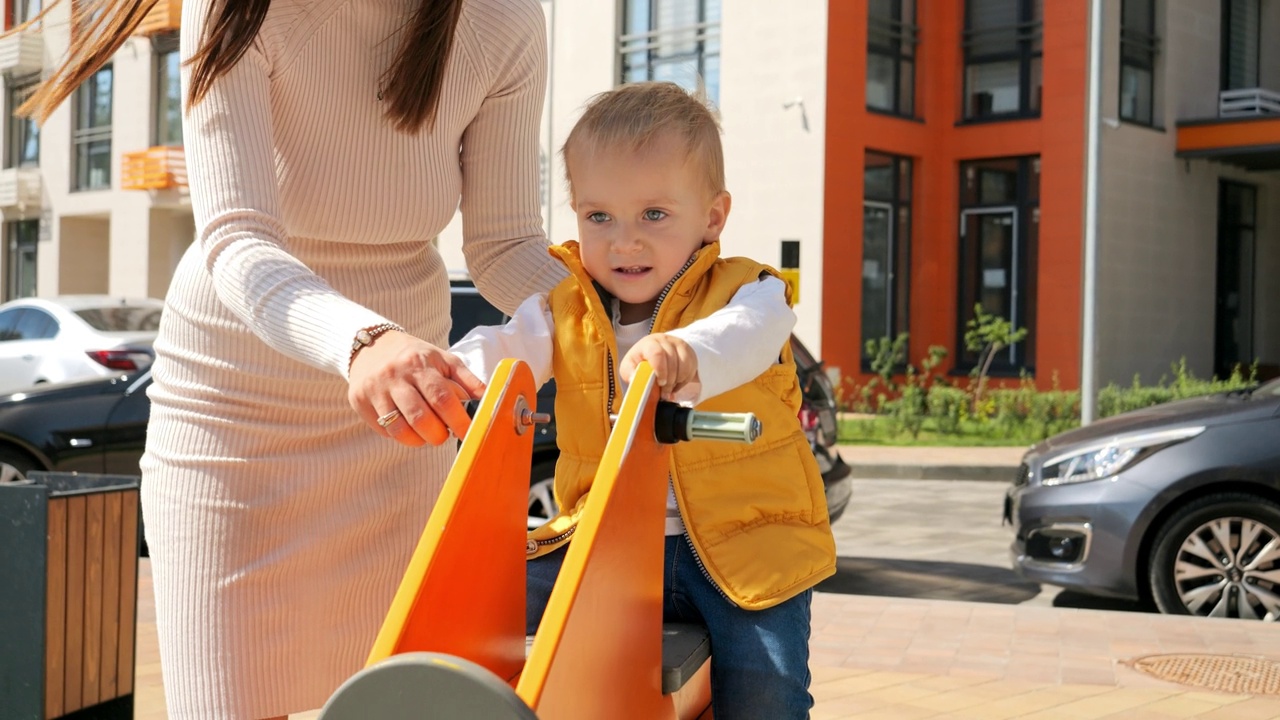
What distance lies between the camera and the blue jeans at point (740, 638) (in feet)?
6.77

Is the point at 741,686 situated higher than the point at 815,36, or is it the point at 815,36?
the point at 815,36

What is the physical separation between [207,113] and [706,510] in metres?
0.92

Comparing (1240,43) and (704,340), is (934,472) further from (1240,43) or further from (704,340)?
(1240,43)

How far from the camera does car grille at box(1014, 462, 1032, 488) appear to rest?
24.2 feet

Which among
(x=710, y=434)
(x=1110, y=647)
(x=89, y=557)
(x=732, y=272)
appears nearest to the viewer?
(x=710, y=434)

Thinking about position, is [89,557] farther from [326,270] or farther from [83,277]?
[83,277]

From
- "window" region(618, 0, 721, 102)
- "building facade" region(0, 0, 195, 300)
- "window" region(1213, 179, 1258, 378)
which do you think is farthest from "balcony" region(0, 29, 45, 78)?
"window" region(1213, 179, 1258, 378)

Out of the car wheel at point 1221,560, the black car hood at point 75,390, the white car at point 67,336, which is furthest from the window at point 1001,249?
the black car hood at point 75,390

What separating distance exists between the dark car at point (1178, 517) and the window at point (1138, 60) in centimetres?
1636

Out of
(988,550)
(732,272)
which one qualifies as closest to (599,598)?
(732,272)

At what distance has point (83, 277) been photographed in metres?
33.3

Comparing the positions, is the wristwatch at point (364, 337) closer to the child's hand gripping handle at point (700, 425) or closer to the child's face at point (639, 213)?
the child's hand gripping handle at point (700, 425)

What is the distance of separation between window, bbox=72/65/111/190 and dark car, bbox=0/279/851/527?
24.9 metres

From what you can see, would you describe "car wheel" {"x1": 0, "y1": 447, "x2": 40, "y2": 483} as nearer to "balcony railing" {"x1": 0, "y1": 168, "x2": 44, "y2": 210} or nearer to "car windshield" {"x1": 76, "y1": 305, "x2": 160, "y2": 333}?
"car windshield" {"x1": 76, "y1": 305, "x2": 160, "y2": 333}
